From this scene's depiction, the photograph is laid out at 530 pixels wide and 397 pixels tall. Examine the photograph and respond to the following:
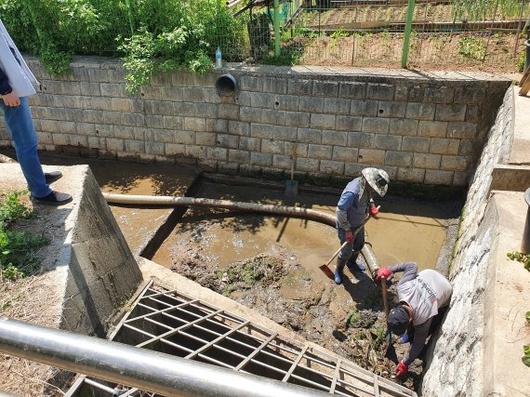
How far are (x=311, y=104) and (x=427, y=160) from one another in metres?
2.47

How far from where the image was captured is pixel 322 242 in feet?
23.8

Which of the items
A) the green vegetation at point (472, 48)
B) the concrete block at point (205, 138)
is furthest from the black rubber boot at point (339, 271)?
the green vegetation at point (472, 48)

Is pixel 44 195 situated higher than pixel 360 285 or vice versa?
pixel 44 195

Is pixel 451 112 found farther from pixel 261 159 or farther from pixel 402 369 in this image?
pixel 402 369

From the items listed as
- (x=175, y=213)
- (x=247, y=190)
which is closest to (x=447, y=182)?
(x=247, y=190)

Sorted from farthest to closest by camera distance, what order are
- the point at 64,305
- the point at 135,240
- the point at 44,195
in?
1. the point at 135,240
2. the point at 44,195
3. the point at 64,305

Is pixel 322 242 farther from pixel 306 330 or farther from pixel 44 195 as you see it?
pixel 44 195

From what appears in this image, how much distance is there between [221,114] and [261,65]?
1283 millimetres

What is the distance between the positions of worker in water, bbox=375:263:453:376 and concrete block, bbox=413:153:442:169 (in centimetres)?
350

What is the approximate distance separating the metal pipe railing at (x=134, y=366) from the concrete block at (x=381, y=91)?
23.8ft

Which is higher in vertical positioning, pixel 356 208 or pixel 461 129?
pixel 461 129

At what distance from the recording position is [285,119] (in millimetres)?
8180

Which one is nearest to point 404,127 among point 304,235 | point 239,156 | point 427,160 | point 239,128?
point 427,160

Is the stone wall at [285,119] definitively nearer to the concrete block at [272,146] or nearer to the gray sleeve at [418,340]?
the concrete block at [272,146]
